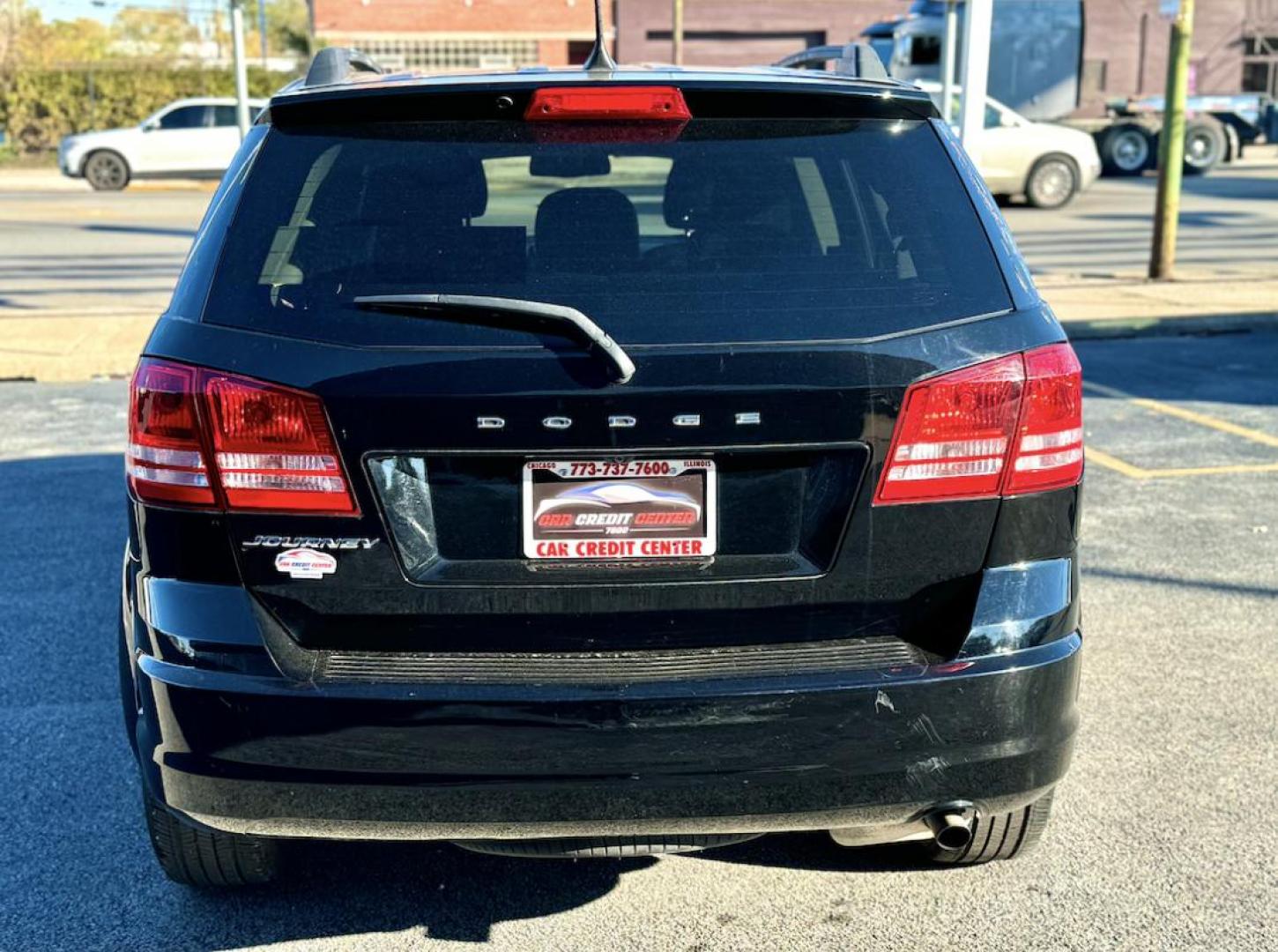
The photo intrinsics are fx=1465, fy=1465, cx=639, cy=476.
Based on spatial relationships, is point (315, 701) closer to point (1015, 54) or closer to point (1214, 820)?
point (1214, 820)

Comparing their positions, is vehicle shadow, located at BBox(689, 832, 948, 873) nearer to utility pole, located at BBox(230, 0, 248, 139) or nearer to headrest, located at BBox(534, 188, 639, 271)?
headrest, located at BBox(534, 188, 639, 271)

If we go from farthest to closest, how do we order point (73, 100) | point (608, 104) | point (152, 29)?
point (152, 29) → point (73, 100) → point (608, 104)

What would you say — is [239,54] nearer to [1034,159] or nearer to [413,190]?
[413,190]

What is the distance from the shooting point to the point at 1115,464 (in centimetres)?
733

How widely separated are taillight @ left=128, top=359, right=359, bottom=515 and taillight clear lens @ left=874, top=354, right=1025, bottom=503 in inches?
40.3

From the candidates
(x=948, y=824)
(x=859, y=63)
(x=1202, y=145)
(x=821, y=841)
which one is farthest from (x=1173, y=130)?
(x=1202, y=145)

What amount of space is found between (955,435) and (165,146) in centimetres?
2791

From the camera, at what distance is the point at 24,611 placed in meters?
5.30

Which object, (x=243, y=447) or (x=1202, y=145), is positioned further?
(x=1202, y=145)

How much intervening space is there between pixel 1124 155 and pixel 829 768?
28751 millimetres

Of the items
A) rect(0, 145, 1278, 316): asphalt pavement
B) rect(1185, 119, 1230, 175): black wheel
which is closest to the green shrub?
rect(0, 145, 1278, 316): asphalt pavement

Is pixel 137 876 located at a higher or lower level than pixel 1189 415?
higher

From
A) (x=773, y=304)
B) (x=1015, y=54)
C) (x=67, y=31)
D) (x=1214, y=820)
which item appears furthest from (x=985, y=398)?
(x=67, y=31)

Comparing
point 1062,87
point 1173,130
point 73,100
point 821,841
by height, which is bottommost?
point 821,841
